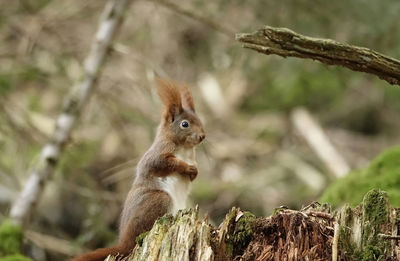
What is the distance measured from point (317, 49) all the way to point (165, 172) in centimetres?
161

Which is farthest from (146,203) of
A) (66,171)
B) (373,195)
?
(66,171)

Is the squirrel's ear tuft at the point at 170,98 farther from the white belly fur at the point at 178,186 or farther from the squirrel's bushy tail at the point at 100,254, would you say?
the squirrel's bushy tail at the point at 100,254

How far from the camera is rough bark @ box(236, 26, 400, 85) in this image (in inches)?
142

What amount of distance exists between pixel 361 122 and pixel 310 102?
133 centimetres

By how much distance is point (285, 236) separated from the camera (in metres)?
3.43

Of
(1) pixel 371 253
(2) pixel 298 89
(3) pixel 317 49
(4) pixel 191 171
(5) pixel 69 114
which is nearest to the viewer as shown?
(1) pixel 371 253

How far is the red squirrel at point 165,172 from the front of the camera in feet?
14.5

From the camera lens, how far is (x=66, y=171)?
9125 millimetres

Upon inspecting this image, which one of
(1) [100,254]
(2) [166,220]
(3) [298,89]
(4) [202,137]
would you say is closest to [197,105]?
(3) [298,89]

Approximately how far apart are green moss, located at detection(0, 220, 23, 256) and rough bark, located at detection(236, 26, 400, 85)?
10.1ft

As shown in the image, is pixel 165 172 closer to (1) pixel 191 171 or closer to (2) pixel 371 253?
(1) pixel 191 171

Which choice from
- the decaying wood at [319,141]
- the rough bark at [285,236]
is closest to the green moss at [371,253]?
the rough bark at [285,236]

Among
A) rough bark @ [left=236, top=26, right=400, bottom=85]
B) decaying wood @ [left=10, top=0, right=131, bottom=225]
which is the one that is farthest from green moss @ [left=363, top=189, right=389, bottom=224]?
decaying wood @ [left=10, top=0, right=131, bottom=225]

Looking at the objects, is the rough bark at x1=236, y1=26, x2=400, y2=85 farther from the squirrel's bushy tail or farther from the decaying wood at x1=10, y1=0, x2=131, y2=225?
the decaying wood at x1=10, y1=0, x2=131, y2=225
